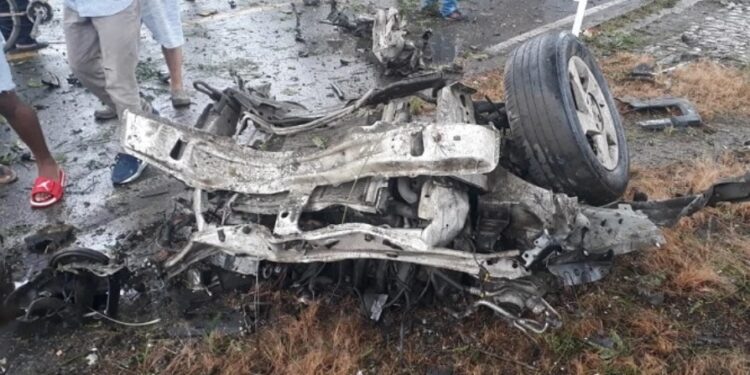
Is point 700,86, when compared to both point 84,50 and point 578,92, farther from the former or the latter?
point 84,50

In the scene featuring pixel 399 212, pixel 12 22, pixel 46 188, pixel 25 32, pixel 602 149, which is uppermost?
pixel 399 212

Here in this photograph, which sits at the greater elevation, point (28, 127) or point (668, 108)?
point (28, 127)

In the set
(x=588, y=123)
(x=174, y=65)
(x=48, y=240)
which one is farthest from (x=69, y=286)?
(x=588, y=123)

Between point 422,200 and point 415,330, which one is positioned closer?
point 422,200

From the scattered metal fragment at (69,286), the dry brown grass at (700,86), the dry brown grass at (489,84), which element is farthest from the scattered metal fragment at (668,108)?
the scattered metal fragment at (69,286)

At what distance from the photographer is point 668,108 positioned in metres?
4.91

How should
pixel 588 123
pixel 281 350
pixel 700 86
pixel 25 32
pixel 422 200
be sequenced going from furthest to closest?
pixel 25 32 → pixel 700 86 → pixel 588 123 → pixel 281 350 → pixel 422 200

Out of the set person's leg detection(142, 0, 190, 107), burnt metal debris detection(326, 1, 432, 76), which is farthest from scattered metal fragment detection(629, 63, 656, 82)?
person's leg detection(142, 0, 190, 107)

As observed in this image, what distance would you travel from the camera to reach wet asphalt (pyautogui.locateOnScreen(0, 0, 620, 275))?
3.50 metres

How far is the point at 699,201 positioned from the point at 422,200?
50.7 inches

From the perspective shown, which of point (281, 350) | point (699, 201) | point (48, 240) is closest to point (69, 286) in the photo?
point (48, 240)

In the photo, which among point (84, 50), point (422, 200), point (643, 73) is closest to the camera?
point (422, 200)

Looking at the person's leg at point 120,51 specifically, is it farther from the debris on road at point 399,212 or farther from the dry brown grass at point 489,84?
the dry brown grass at point 489,84

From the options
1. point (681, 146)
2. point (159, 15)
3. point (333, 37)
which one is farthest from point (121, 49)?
point (681, 146)
